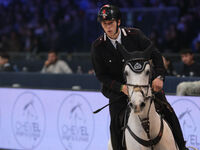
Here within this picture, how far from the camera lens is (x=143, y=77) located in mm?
4828

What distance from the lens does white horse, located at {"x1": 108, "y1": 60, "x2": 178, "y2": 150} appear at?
475cm

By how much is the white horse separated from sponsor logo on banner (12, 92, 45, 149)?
500cm


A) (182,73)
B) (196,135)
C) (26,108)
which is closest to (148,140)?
(196,135)

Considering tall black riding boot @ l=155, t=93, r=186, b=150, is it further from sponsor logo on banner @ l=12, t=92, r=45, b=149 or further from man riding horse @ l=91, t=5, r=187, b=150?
sponsor logo on banner @ l=12, t=92, r=45, b=149

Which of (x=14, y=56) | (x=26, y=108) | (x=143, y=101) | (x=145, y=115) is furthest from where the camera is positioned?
(x=14, y=56)

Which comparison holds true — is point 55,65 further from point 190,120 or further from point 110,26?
point 110,26

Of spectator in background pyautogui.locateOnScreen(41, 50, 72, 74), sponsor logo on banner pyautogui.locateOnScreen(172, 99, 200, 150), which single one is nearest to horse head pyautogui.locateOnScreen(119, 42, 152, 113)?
sponsor logo on banner pyautogui.locateOnScreen(172, 99, 200, 150)

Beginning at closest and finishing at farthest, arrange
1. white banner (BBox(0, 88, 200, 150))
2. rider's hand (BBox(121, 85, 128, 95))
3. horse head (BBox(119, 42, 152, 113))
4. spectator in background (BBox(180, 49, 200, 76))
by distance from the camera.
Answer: horse head (BBox(119, 42, 152, 113)) → rider's hand (BBox(121, 85, 128, 95)) → white banner (BBox(0, 88, 200, 150)) → spectator in background (BBox(180, 49, 200, 76))

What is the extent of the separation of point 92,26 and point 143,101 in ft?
44.5

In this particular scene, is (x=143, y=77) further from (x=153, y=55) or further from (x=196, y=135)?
(x=196, y=135)

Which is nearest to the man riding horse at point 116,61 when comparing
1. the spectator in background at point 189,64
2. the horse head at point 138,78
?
the horse head at point 138,78

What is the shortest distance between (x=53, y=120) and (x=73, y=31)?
29.7ft

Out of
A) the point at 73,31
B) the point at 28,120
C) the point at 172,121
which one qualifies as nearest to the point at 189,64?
the point at 28,120

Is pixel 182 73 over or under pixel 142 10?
under
